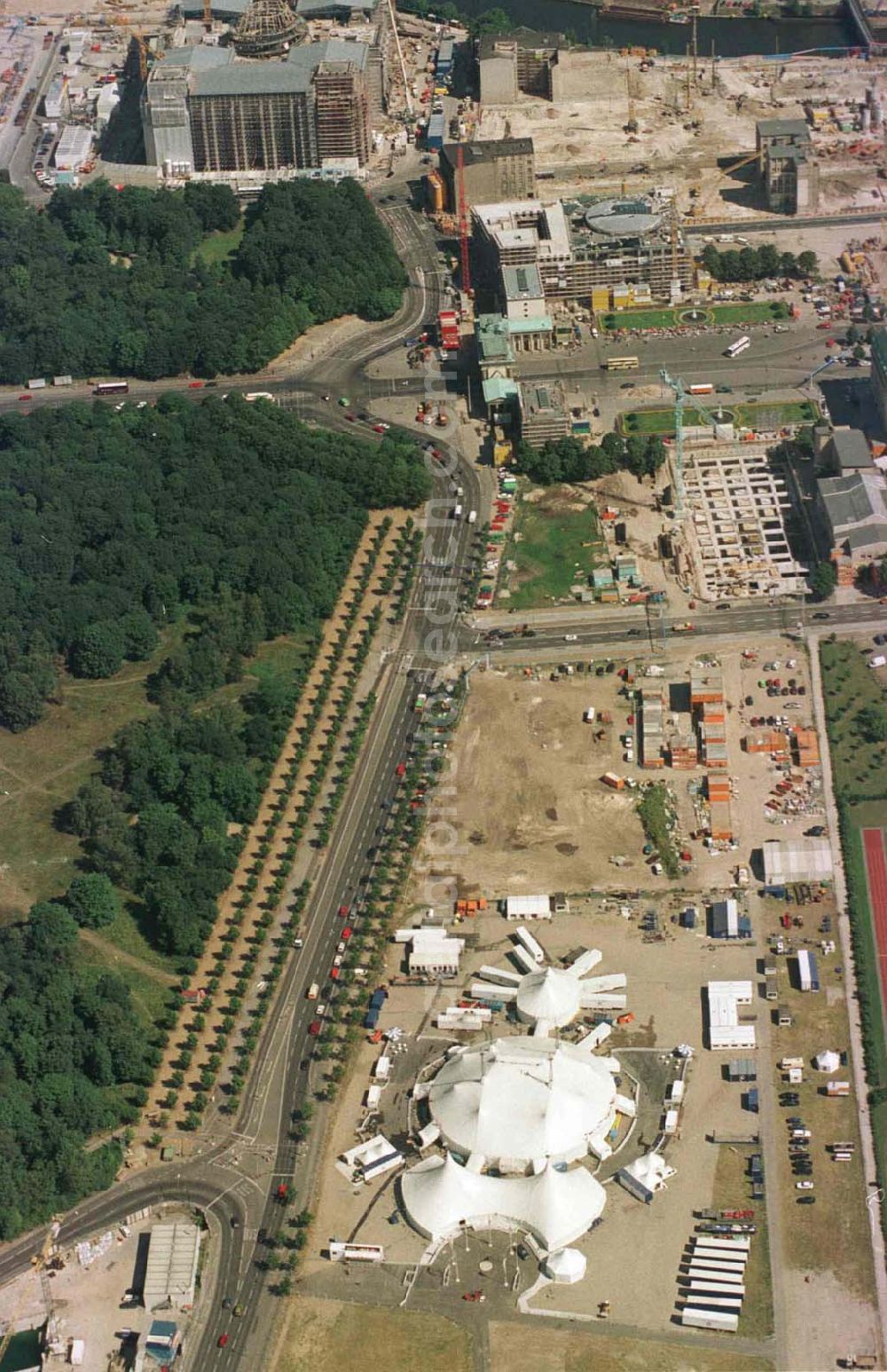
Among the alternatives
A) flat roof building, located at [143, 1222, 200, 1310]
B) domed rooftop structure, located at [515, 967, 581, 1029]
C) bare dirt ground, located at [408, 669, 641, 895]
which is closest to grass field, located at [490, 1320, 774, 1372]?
flat roof building, located at [143, 1222, 200, 1310]

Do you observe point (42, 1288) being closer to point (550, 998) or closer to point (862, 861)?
point (550, 998)

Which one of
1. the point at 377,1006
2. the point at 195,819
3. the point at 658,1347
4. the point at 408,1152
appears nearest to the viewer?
the point at 658,1347

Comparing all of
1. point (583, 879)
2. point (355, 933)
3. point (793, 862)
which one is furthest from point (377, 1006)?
point (793, 862)

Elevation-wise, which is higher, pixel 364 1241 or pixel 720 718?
pixel 720 718

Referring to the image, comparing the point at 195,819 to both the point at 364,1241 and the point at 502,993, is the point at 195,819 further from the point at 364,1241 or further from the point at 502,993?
the point at 364,1241

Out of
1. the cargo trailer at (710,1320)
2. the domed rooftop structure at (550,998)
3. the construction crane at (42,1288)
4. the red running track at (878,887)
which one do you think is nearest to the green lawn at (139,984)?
the construction crane at (42,1288)

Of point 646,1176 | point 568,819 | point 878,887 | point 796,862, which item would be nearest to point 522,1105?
point 646,1176

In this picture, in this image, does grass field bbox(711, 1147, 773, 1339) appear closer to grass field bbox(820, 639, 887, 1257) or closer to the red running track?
grass field bbox(820, 639, 887, 1257)
